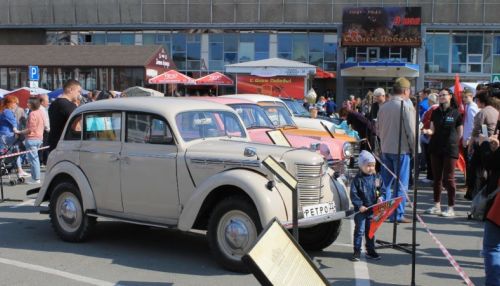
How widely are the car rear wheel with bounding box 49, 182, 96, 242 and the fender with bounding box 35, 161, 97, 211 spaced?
14 cm

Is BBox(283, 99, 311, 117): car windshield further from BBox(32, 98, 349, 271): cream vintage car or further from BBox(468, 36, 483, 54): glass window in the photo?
BBox(468, 36, 483, 54): glass window

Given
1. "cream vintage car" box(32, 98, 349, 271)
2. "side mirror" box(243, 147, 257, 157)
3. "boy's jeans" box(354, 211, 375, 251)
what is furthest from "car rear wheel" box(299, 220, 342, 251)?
"side mirror" box(243, 147, 257, 157)

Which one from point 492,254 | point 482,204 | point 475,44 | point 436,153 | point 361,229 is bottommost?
point 361,229

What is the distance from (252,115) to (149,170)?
145 inches

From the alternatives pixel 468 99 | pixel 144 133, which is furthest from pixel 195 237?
pixel 468 99

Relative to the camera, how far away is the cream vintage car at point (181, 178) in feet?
19.7

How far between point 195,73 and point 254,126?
117 ft

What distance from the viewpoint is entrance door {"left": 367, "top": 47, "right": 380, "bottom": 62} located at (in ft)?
136

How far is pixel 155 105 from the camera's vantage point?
6898mm

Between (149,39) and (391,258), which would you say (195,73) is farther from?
(391,258)

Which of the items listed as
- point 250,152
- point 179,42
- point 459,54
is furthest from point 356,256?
point 179,42

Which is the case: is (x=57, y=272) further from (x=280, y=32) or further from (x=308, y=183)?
(x=280, y=32)

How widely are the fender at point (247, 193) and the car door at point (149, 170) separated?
29 cm

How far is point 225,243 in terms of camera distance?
6098 mm
